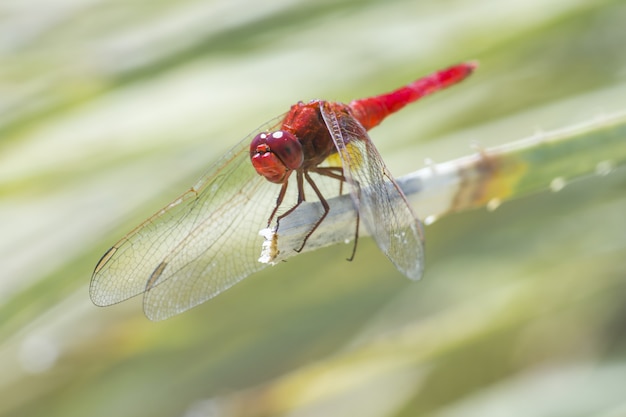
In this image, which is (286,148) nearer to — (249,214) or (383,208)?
(249,214)

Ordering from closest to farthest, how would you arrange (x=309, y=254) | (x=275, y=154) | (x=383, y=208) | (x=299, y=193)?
(x=383, y=208), (x=275, y=154), (x=299, y=193), (x=309, y=254)

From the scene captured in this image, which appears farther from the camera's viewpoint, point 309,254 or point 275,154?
point 309,254

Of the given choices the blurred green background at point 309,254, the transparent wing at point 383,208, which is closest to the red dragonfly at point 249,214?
the transparent wing at point 383,208

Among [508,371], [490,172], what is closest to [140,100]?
[490,172]

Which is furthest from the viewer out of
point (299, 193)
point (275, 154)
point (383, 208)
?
point (299, 193)

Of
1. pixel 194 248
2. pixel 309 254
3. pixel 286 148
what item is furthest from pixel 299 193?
pixel 309 254

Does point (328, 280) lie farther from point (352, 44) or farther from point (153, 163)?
point (352, 44)

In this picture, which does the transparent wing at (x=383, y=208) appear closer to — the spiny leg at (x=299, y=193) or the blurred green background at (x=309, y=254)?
the spiny leg at (x=299, y=193)

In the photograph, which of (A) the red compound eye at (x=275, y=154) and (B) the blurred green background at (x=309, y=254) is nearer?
(A) the red compound eye at (x=275, y=154)
